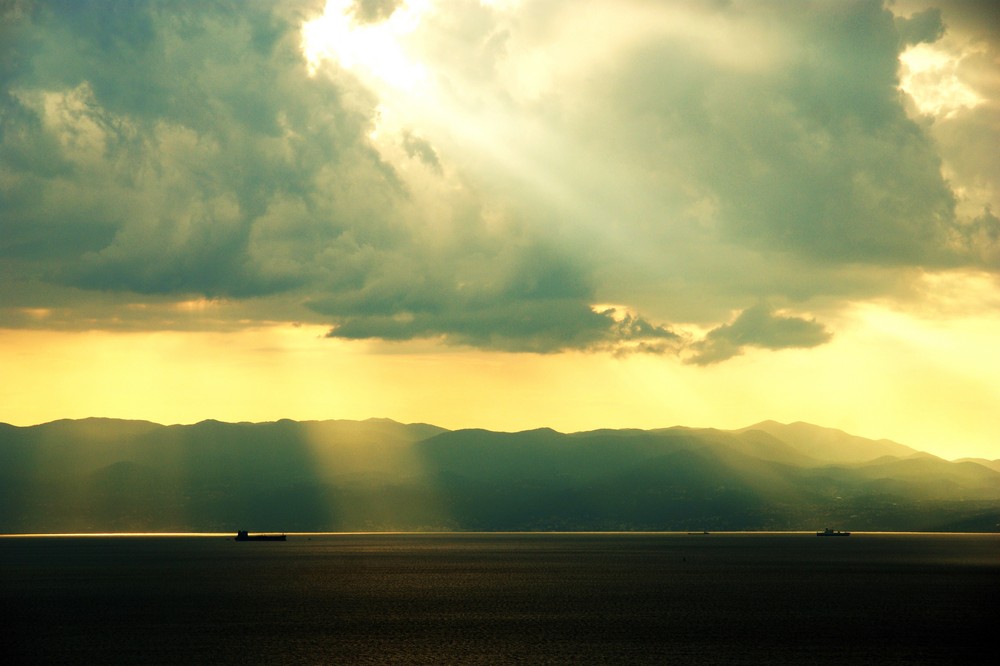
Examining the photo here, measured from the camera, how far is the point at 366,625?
178000 mm

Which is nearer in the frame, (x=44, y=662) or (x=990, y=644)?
(x=44, y=662)

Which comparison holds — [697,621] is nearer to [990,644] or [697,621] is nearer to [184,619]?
[990,644]

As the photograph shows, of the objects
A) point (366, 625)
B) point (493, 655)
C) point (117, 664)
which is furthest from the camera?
point (366, 625)

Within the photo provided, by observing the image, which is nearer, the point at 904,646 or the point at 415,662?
the point at 415,662

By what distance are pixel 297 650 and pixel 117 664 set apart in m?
22.5

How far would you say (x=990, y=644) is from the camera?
5950 inches

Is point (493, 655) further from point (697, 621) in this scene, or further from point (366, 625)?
point (697, 621)

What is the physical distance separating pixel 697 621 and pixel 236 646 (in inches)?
2979

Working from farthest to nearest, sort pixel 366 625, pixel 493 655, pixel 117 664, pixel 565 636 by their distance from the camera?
1. pixel 366 625
2. pixel 565 636
3. pixel 493 655
4. pixel 117 664

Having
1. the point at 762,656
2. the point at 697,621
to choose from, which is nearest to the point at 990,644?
the point at 762,656

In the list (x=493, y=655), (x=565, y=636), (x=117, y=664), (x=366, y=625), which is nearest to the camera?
(x=117, y=664)

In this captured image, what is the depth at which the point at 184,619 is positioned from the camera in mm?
184250

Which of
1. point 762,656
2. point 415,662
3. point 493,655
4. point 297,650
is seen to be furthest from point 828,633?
point 297,650

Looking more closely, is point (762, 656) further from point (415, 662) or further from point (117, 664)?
point (117, 664)
